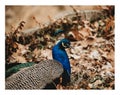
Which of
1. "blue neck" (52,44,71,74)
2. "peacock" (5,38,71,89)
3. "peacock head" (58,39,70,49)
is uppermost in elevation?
"peacock head" (58,39,70,49)

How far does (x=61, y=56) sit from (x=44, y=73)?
0.18 meters

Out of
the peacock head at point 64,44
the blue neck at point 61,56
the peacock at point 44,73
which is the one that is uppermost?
the peacock head at point 64,44

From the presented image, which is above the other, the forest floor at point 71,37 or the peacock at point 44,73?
the forest floor at point 71,37

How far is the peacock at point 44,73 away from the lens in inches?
109

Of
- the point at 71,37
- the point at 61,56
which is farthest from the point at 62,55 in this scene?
the point at 71,37

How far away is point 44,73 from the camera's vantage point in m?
2.80

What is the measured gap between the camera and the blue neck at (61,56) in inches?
111

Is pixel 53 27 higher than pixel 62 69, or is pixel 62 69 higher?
pixel 53 27

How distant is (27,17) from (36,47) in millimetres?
243

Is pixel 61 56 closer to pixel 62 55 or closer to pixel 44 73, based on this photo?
pixel 62 55

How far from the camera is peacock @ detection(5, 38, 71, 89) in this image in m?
2.78
